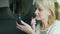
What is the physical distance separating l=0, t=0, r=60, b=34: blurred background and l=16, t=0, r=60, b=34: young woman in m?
0.04

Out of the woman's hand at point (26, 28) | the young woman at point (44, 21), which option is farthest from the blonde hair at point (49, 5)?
the woman's hand at point (26, 28)

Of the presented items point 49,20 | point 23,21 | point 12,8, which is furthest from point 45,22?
point 12,8

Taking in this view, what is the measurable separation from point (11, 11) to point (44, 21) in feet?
0.89

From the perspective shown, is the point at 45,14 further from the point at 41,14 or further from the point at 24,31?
the point at 24,31

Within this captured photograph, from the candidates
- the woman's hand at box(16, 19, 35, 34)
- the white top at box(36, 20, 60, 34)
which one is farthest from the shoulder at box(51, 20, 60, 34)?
the woman's hand at box(16, 19, 35, 34)

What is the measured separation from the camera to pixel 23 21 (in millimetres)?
797

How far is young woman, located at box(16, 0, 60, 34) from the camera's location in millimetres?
788

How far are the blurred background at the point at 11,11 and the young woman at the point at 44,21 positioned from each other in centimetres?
4

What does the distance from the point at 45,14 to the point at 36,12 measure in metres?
0.07

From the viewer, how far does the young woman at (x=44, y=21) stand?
79cm

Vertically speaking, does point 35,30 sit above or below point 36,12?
below

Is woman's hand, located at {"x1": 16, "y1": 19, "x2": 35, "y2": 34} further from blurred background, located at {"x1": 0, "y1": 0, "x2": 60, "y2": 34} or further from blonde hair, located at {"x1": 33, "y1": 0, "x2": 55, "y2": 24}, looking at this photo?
blonde hair, located at {"x1": 33, "y1": 0, "x2": 55, "y2": 24}

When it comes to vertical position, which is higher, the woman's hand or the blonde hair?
the blonde hair

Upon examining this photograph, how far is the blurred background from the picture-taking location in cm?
79
